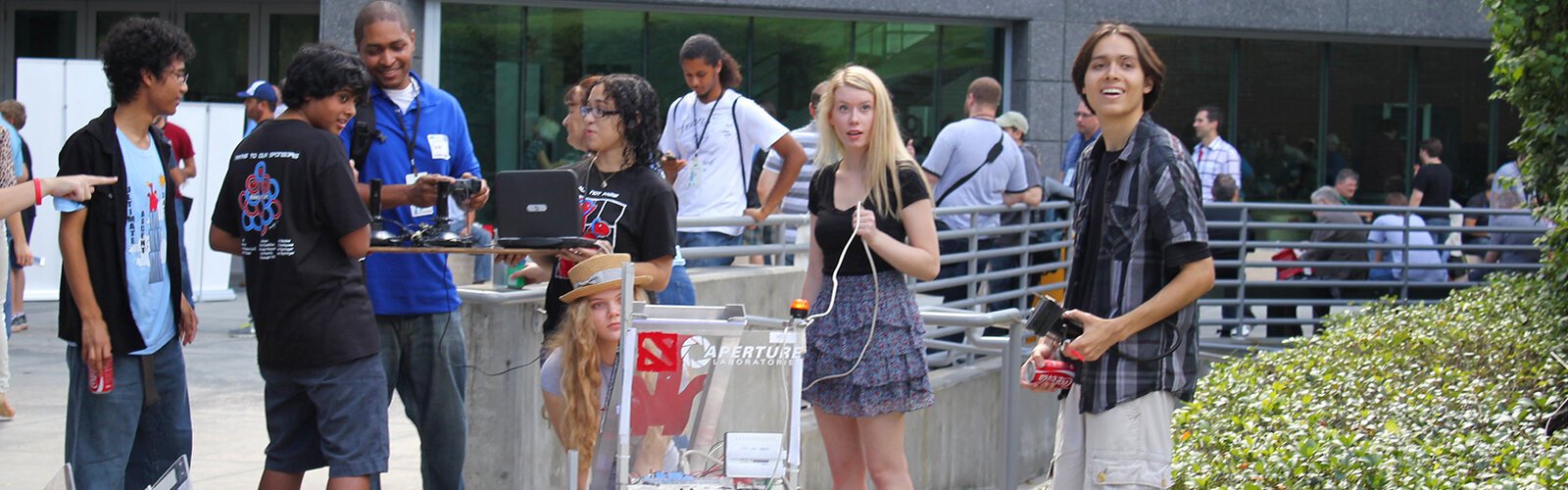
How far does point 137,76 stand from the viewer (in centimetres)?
508

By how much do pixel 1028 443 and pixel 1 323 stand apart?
235 inches

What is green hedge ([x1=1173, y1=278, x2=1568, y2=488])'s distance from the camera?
17.5 ft

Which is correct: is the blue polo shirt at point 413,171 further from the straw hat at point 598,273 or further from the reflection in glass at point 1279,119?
the reflection in glass at point 1279,119

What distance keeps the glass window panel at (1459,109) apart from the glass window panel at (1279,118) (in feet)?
5.89

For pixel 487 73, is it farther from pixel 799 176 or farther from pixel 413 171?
pixel 413 171

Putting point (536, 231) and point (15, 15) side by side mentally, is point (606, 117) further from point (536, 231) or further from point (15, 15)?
point (15, 15)

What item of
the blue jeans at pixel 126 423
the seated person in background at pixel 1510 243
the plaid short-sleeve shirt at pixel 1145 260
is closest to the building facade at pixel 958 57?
the seated person in background at pixel 1510 243

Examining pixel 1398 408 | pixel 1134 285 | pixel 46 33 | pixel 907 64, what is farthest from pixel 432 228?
pixel 46 33

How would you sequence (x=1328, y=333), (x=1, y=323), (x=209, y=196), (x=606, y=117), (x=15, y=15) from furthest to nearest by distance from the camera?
(x=15, y=15), (x=209, y=196), (x=1328, y=333), (x=1, y=323), (x=606, y=117)

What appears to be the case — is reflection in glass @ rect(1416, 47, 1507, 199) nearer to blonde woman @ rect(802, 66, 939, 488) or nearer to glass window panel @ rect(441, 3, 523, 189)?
glass window panel @ rect(441, 3, 523, 189)

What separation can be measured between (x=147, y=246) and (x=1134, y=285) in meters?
3.08

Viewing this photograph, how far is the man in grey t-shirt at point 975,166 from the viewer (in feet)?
33.3

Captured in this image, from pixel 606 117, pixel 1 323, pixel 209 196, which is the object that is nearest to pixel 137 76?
pixel 606 117

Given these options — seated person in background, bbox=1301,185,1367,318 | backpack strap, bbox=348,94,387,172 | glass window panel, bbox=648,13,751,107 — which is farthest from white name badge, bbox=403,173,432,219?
glass window panel, bbox=648,13,751,107
